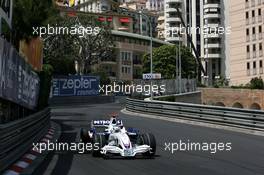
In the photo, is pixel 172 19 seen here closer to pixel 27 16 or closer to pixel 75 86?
pixel 75 86

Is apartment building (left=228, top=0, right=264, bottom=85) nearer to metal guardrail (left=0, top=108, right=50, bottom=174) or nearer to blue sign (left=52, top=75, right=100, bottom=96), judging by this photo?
blue sign (left=52, top=75, right=100, bottom=96)

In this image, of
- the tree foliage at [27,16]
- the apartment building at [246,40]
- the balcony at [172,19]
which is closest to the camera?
the tree foliage at [27,16]

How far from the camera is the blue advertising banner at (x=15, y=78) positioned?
13.2m

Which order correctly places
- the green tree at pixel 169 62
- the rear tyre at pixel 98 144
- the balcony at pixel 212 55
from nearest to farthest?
the rear tyre at pixel 98 144, the green tree at pixel 169 62, the balcony at pixel 212 55

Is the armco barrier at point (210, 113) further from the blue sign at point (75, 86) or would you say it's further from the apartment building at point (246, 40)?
the apartment building at point (246, 40)

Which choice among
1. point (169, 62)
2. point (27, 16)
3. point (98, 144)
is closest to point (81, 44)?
point (169, 62)

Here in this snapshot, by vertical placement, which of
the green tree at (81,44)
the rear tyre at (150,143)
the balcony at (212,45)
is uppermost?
the balcony at (212,45)

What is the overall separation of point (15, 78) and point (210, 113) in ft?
38.6

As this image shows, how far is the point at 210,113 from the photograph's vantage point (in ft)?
81.3

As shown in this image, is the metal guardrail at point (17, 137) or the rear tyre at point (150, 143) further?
the rear tyre at point (150, 143)

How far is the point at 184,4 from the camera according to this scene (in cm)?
14688

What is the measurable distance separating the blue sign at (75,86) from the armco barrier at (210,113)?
74.2 feet

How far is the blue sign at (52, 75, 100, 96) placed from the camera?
56.8 meters

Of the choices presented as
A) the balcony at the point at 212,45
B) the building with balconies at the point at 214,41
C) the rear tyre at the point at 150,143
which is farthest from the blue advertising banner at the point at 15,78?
the balcony at the point at 212,45
